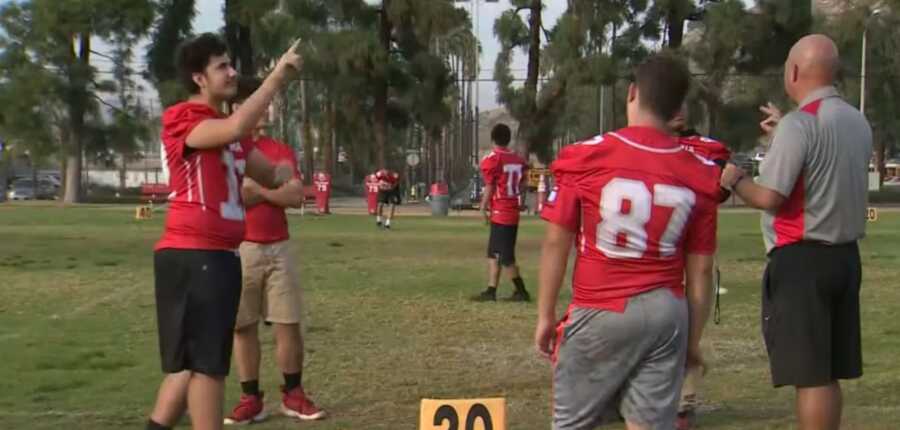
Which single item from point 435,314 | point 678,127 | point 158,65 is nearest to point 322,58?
point 158,65

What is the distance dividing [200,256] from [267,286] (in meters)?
2.45

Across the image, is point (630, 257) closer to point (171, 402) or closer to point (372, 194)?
point (171, 402)

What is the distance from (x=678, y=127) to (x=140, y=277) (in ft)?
39.5

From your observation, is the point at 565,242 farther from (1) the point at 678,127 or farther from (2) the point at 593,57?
(2) the point at 593,57

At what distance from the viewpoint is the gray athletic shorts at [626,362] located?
449 cm

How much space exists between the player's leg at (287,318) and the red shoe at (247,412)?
0.18 m

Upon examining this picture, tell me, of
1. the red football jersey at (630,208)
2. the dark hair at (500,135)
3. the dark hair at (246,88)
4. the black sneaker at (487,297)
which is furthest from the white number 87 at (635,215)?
the dark hair at (500,135)

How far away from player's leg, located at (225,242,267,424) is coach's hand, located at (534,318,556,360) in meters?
3.36

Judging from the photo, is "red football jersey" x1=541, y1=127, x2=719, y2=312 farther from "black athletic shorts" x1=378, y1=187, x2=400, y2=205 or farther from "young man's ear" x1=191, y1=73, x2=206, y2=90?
"black athletic shorts" x1=378, y1=187, x2=400, y2=205

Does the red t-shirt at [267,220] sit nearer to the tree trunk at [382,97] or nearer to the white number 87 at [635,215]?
the white number 87 at [635,215]

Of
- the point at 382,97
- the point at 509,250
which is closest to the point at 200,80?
the point at 509,250

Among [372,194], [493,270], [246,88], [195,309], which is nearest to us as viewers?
[195,309]

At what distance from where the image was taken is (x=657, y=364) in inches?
179

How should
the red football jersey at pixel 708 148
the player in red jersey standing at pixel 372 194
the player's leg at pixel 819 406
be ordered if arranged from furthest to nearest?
the player in red jersey standing at pixel 372 194 → the red football jersey at pixel 708 148 → the player's leg at pixel 819 406
